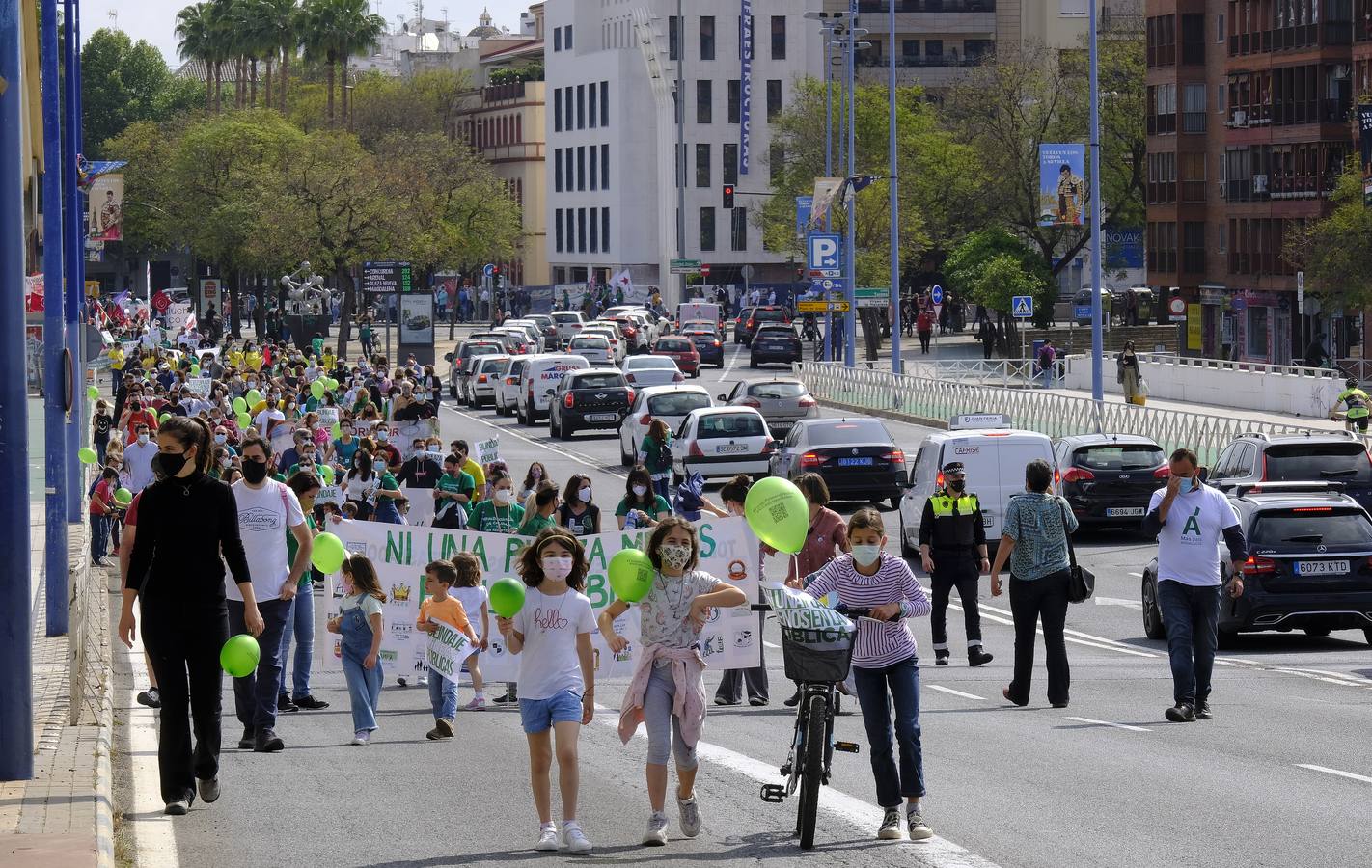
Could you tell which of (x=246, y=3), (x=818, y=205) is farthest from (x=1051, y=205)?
(x=246, y=3)

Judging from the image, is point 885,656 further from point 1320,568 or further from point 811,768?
point 1320,568

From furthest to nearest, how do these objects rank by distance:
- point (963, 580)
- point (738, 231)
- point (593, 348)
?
point (738, 231)
point (593, 348)
point (963, 580)

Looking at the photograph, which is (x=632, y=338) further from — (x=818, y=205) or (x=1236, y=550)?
(x=1236, y=550)

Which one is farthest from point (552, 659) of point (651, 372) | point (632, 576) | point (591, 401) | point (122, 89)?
point (122, 89)

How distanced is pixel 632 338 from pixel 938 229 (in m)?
17.8

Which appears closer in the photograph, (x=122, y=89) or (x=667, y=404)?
(x=667, y=404)

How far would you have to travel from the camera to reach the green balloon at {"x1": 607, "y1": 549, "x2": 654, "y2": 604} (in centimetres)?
1000

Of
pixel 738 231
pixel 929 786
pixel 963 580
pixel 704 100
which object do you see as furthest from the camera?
pixel 738 231

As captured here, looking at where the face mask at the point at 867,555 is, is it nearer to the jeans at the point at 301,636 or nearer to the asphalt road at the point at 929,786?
the asphalt road at the point at 929,786

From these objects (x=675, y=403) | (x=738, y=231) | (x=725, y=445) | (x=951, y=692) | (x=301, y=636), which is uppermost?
(x=738, y=231)

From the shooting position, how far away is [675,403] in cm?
4016

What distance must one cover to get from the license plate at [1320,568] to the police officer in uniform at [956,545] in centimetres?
275

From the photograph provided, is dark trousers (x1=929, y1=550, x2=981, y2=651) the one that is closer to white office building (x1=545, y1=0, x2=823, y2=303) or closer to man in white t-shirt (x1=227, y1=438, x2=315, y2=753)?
man in white t-shirt (x1=227, y1=438, x2=315, y2=753)

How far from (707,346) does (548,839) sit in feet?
235
